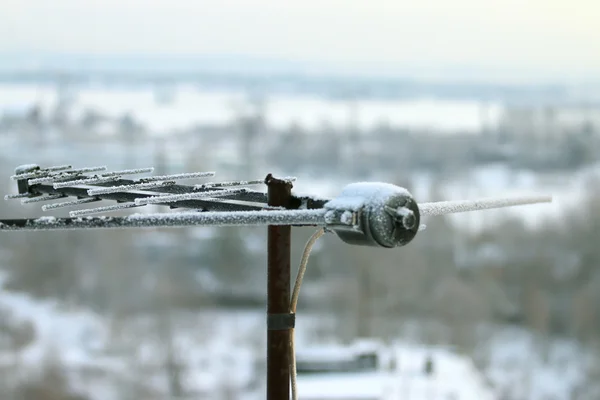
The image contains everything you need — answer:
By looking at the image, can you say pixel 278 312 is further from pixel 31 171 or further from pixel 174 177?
pixel 31 171

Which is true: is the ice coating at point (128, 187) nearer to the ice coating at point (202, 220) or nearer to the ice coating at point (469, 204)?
the ice coating at point (202, 220)

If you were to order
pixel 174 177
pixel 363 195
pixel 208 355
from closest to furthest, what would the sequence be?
pixel 363 195 < pixel 174 177 < pixel 208 355

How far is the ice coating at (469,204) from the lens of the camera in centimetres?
107

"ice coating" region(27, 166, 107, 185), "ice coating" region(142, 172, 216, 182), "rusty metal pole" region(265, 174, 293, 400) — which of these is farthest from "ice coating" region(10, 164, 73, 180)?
"rusty metal pole" region(265, 174, 293, 400)

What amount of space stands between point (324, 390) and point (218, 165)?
13.3 meters

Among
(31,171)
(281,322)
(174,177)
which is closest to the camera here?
(281,322)

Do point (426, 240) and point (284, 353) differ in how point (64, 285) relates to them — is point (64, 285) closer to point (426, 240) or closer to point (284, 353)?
point (426, 240)

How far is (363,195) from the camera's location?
3.05 ft

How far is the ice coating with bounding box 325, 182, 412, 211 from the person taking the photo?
36.1 inches

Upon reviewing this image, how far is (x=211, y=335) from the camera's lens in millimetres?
18578

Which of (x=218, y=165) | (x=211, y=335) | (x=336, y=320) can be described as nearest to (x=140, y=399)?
(x=211, y=335)

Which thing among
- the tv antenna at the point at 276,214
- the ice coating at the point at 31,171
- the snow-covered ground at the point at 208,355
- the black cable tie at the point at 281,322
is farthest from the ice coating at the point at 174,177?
the snow-covered ground at the point at 208,355

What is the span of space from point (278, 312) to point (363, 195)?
216mm

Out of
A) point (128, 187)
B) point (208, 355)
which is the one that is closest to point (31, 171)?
point (128, 187)
